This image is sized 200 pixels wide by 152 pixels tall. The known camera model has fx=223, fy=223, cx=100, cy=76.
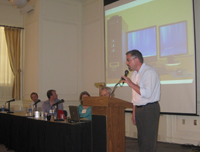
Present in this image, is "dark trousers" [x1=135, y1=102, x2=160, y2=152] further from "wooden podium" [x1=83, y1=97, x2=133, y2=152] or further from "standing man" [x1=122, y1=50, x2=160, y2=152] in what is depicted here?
"wooden podium" [x1=83, y1=97, x2=133, y2=152]

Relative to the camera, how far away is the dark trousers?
2.48 meters

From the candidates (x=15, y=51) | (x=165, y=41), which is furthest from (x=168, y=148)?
(x=15, y=51)

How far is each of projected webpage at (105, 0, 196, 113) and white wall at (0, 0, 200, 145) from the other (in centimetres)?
117

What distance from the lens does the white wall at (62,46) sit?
7211mm

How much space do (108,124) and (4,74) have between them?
6259 mm

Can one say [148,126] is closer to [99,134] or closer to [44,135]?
[99,134]

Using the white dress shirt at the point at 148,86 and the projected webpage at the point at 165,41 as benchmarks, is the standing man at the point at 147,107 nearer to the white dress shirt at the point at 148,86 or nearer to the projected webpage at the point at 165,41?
the white dress shirt at the point at 148,86

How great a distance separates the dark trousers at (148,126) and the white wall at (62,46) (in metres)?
4.38

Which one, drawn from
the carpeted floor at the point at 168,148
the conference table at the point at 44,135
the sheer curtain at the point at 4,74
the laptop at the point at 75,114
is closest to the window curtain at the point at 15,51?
the sheer curtain at the point at 4,74

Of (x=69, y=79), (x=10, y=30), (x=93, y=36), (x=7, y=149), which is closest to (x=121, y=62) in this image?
(x=93, y=36)

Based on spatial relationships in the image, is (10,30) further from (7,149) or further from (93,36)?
(7,149)

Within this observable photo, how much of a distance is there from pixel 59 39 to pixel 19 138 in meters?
3.97

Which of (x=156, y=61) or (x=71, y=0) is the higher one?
(x=71, y=0)

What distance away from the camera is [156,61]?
17.4 ft
